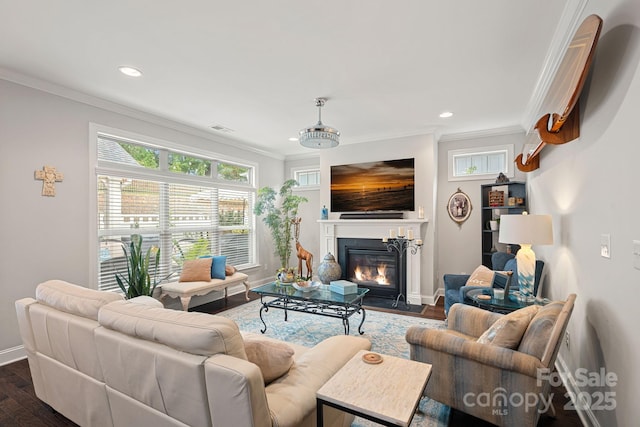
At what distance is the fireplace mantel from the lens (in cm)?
494

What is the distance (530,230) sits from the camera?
8.61 feet

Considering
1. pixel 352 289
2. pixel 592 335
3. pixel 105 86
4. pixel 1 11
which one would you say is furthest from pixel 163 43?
pixel 592 335

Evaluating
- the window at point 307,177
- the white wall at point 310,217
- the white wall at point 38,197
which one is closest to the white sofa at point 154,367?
the white wall at point 38,197

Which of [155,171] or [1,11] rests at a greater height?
[1,11]

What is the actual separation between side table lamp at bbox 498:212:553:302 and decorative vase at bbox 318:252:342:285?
300 cm

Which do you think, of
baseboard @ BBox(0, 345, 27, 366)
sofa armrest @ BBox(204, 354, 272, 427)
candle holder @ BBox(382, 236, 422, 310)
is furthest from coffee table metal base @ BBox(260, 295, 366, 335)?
baseboard @ BBox(0, 345, 27, 366)

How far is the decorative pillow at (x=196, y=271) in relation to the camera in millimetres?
4422

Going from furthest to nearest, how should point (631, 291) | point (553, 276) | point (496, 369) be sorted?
point (553, 276) → point (496, 369) → point (631, 291)

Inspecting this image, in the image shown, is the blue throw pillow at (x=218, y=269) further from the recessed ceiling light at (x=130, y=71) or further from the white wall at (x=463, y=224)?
the white wall at (x=463, y=224)

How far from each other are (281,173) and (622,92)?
5.85m

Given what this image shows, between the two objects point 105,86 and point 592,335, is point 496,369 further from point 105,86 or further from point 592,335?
point 105,86

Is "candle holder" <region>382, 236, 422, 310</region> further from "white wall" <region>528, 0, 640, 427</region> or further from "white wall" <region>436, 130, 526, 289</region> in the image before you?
"white wall" <region>528, 0, 640, 427</region>

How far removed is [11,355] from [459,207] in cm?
602

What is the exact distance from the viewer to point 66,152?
339cm
